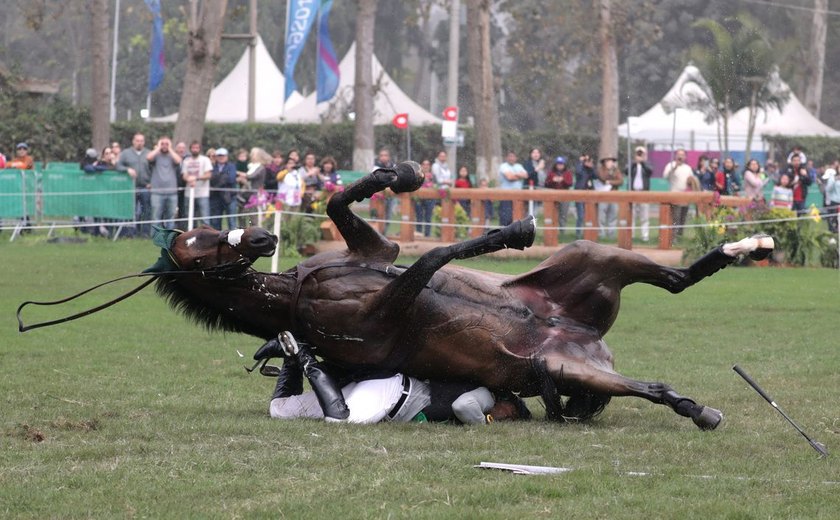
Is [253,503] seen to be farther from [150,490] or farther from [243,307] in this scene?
[243,307]

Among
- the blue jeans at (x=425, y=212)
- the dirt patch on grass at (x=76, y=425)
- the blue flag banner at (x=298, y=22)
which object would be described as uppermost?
the blue flag banner at (x=298, y=22)

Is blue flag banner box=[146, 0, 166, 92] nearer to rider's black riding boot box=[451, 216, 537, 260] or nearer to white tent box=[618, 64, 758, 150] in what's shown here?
white tent box=[618, 64, 758, 150]

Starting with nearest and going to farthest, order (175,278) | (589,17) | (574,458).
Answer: (574,458) < (175,278) < (589,17)

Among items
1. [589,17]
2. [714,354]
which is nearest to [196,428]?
[714,354]

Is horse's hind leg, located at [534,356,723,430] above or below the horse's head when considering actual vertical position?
below

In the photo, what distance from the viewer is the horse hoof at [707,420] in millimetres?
7227

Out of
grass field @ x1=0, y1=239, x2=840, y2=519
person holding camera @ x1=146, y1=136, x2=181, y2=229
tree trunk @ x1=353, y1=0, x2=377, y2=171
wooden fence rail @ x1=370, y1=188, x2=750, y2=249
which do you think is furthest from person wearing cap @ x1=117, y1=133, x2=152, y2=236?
tree trunk @ x1=353, y1=0, x2=377, y2=171

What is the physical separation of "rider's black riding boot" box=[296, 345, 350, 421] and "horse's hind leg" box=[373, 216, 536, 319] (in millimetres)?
527

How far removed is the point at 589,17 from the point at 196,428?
141 feet

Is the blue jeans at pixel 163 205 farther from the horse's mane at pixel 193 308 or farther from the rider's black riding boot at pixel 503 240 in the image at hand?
the rider's black riding boot at pixel 503 240

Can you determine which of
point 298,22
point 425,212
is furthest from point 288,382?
point 298,22

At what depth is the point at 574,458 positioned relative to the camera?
21.1 feet

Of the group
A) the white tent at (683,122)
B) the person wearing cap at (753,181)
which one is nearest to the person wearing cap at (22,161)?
the person wearing cap at (753,181)

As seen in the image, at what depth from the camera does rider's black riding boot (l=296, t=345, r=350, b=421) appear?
A: 293 inches
